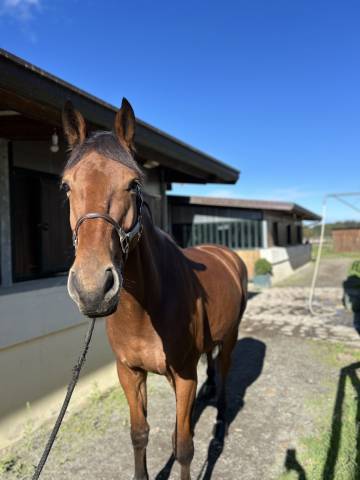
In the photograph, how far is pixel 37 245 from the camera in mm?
4652

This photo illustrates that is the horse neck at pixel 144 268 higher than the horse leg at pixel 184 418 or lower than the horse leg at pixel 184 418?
higher

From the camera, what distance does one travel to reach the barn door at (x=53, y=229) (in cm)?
473

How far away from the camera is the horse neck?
1.81 meters

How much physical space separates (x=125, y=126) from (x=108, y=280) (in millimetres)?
801

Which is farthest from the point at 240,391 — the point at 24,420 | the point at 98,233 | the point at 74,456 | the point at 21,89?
the point at 21,89

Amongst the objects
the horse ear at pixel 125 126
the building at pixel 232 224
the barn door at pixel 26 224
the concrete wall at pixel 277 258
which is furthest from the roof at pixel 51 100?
the concrete wall at pixel 277 258

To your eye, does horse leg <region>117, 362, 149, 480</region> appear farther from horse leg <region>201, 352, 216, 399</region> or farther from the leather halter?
horse leg <region>201, 352, 216, 399</region>

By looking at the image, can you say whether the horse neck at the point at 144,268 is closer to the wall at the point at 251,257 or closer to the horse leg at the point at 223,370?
the horse leg at the point at 223,370

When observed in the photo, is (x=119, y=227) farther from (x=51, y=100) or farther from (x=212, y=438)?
(x=212, y=438)

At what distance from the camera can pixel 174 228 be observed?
14.5 meters

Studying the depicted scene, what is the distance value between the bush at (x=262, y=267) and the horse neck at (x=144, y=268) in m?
11.1

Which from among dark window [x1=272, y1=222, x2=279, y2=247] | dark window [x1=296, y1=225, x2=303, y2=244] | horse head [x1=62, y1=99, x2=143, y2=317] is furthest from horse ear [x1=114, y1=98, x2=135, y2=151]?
dark window [x1=296, y1=225, x2=303, y2=244]

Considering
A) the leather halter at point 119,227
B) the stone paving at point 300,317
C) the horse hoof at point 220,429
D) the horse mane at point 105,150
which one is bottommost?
the stone paving at point 300,317

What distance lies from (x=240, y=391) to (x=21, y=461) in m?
2.21
